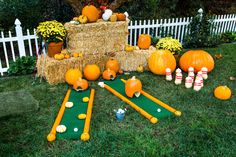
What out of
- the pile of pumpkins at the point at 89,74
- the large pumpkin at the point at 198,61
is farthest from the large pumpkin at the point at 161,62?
the pile of pumpkins at the point at 89,74

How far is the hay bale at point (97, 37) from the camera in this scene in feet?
20.1

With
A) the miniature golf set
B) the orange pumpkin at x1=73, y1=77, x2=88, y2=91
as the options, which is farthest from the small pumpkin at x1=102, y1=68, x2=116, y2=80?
the orange pumpkin at x1=73, y1=77, x2=88, y2=91

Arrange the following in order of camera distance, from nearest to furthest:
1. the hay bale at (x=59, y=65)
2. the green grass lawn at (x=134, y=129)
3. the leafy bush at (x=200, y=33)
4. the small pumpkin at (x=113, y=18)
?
the green grass lawn at (x=134, y=129) → the hay bale at (x=59, y=65) → the small pumpkin at (x=113, y=18) → the leafy bush at (x=200, y=33)

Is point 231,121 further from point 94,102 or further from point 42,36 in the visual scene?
point 42,36

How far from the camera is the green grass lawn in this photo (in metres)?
3.91

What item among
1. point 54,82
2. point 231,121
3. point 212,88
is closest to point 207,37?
point 212,88

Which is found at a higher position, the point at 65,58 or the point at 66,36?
the point at 66,36

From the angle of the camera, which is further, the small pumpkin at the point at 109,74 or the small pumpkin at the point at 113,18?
the small pumpkin at the point at 113,18

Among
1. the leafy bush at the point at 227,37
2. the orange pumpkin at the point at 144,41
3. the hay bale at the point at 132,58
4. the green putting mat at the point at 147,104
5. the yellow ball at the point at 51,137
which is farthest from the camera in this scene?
the leafy bush at the point at 227,37

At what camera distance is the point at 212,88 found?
5.91 metres

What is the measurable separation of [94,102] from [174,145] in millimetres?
1901

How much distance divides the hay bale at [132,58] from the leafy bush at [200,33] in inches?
104

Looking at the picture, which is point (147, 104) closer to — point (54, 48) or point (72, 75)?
point (72, 75)

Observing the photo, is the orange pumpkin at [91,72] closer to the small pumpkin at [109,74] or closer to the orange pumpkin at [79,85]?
the small pumpkin at [109,74]
